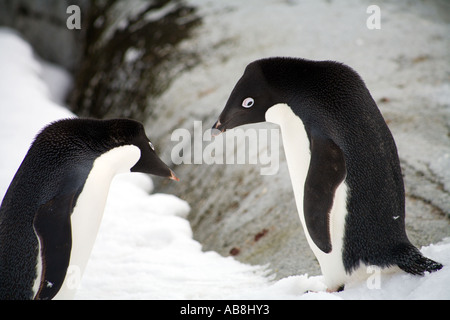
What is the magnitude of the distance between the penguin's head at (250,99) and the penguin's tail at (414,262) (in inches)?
28.6

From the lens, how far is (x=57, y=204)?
1938 millimetres

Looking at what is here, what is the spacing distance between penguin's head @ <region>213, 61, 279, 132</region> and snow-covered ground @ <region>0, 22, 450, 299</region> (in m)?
0.67

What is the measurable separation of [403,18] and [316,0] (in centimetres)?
90

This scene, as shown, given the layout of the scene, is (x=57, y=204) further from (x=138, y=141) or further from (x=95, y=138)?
(x=138, y=141)

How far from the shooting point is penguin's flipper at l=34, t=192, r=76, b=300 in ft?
6.13

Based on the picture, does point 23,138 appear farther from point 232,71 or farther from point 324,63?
point 324,63

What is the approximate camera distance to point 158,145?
438cm

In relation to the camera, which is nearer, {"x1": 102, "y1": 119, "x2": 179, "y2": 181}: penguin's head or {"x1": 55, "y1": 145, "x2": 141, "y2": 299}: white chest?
{"x1": 55, "y1": 145, "x2": 141, "y2": 299}: white chest

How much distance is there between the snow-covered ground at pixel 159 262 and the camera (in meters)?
1.93

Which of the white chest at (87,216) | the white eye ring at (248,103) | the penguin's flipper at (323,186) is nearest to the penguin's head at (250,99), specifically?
the white eye ring at (248,103)

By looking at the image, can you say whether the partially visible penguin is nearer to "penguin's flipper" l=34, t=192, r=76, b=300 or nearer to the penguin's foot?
the penguin's foot

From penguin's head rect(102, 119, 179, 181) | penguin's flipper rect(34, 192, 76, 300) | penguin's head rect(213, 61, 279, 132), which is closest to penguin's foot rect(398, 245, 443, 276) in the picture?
penguin's head rect(213, 61, 279, 132)

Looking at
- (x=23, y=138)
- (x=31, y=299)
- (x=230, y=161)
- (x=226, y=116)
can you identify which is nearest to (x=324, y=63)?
(x=226, y=116)

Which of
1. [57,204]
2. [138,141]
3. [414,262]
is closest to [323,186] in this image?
[414,262]
